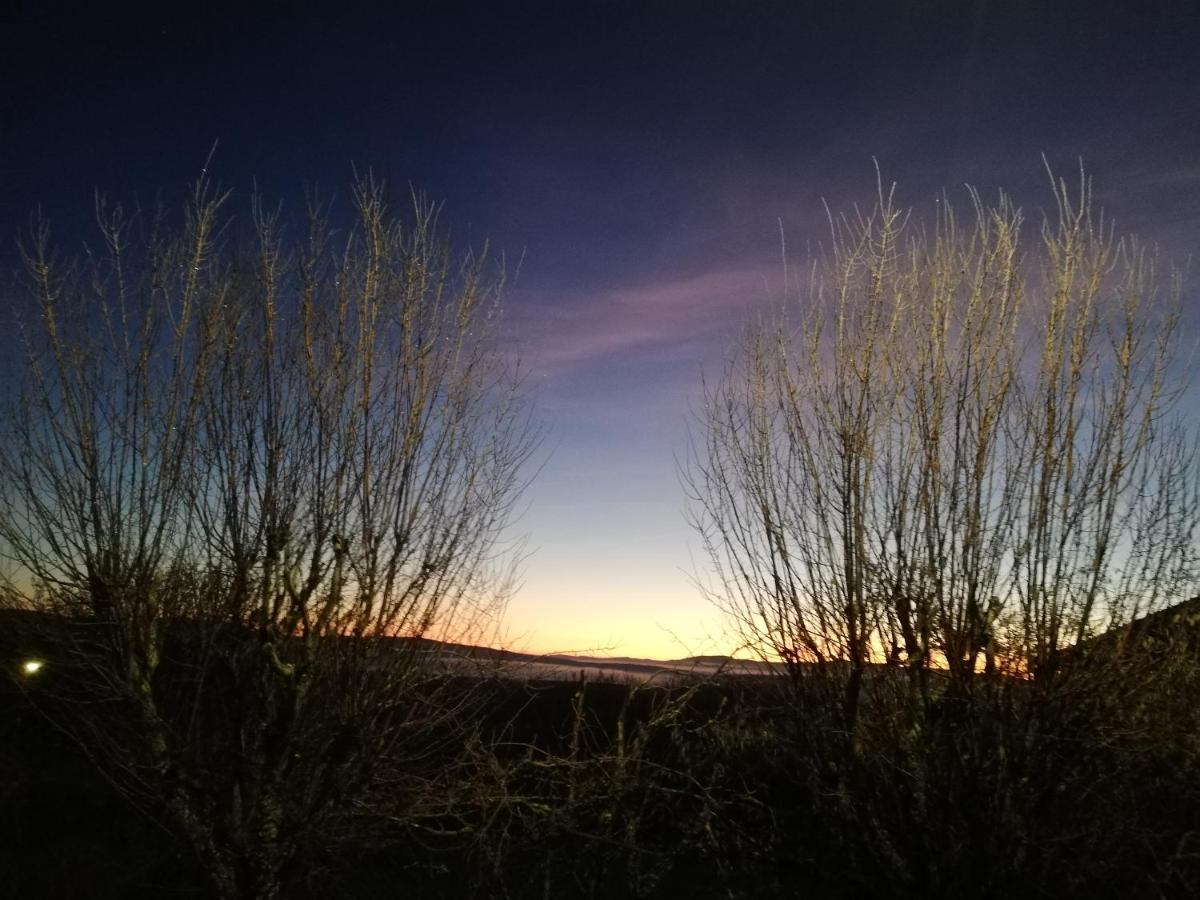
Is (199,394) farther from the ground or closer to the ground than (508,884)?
farther from the ground

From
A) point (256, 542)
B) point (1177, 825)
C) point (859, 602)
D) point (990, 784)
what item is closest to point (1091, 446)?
point (859, 602)

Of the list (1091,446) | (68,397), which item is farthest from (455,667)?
(1091,446)

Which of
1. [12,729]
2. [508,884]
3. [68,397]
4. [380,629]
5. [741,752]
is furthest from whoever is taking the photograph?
[12,729]

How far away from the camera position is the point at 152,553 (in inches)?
204

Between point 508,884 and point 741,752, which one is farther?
point 741,752

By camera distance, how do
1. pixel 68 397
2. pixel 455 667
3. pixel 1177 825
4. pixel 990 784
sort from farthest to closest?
pixel 455 667
pixel 1177 825
pixel 68 397
pixel 990 784

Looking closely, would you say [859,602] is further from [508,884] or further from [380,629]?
[508,884]

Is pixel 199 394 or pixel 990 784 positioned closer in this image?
pixel 990 784

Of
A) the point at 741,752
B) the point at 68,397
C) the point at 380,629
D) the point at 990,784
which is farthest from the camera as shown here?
the point at 741,752

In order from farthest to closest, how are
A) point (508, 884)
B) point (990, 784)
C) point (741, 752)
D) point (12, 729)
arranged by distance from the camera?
point (12, 729), point (741, 752), point (508, 884), point (990, 784)

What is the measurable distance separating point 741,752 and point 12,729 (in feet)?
35.6

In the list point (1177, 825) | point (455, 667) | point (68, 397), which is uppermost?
point (68, 397)

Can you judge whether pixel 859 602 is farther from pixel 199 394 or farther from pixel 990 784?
pixel 199 394

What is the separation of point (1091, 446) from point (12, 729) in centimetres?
1427
